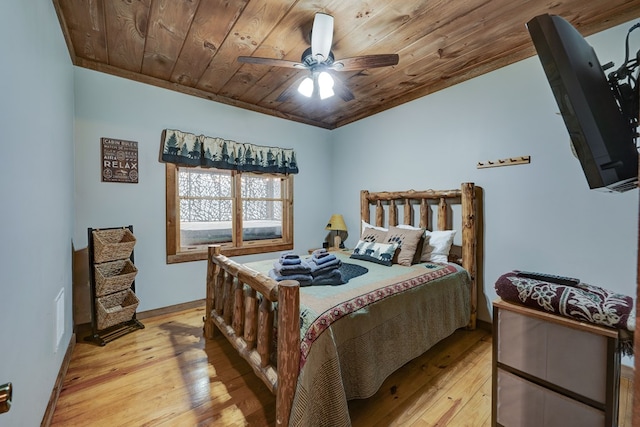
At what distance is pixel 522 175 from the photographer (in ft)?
7.43

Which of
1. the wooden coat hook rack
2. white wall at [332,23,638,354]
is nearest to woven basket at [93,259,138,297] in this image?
white wall at [332,23,638,354]

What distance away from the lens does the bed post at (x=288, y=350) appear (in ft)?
3.98

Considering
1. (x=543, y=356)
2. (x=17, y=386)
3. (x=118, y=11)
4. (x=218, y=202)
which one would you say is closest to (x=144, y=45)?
(x=118, y=11)

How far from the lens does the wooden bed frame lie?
1220mm

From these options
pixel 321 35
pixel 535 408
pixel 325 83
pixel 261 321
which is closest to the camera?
pixel 535 408

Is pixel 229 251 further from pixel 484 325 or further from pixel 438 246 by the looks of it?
pixel 484 325

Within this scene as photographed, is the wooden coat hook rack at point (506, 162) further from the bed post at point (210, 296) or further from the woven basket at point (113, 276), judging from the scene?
the woven basket at point (113, 276)

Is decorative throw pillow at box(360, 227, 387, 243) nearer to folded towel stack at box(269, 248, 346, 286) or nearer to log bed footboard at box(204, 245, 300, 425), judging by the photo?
folded towel stack at box(269, 248, 346, 286)

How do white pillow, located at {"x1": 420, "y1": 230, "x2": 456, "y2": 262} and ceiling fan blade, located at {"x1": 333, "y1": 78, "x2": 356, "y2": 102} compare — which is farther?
white pillow, located at {"x1": 420, "y1": 230, "x2": 456, "y2": 262}

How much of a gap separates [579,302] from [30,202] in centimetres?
249

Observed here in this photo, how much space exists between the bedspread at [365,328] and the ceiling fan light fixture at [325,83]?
150 cm

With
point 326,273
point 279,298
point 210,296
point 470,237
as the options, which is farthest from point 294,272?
point 470,237

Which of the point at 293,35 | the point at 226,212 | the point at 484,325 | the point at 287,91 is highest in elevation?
the point at 293,35

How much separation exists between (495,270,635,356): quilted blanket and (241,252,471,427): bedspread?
0.69 m
